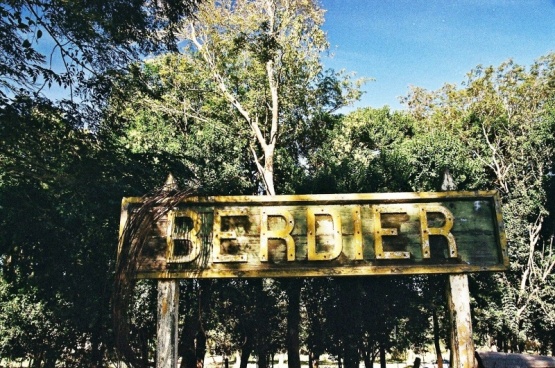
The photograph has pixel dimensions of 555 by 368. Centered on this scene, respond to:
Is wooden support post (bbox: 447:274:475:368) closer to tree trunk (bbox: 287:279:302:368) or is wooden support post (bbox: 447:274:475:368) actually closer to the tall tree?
tree trunk (bbox: 287:279:302:368)

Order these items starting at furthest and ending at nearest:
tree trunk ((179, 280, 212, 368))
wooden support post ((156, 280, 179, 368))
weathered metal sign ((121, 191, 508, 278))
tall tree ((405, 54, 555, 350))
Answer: tall tree ((405, 54, 555, 350)) → tree trunk ((179, 280, 212, 368)) → weathered metal sign ((121, 191, 508, 278)) → wooden support post ((156, 280, 179, 368))

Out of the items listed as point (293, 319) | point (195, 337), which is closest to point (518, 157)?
point (293, 319)

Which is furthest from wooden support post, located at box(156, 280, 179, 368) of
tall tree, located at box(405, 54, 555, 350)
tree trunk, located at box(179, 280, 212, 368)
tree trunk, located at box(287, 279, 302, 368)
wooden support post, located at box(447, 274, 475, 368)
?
tall tree, located at box(405, 54, 555, 350)

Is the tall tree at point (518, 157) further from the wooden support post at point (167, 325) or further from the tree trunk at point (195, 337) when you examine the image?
the wooden support post at point (167, 325)

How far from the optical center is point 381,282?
12.7 m

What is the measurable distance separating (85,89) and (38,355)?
9806 mm

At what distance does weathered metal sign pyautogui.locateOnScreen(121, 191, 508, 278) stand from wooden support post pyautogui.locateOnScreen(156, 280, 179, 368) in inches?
5.6

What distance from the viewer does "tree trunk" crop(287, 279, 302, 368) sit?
41.2 feet

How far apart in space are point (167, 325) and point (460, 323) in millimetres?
2864

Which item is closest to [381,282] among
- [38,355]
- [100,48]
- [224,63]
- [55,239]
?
[55,239]

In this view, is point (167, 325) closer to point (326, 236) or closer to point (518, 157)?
point (326, 236)

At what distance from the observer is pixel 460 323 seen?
425cm

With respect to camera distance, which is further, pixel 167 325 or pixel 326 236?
pixel 326 236

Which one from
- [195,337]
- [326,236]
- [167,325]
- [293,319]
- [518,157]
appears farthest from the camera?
[518,157]
